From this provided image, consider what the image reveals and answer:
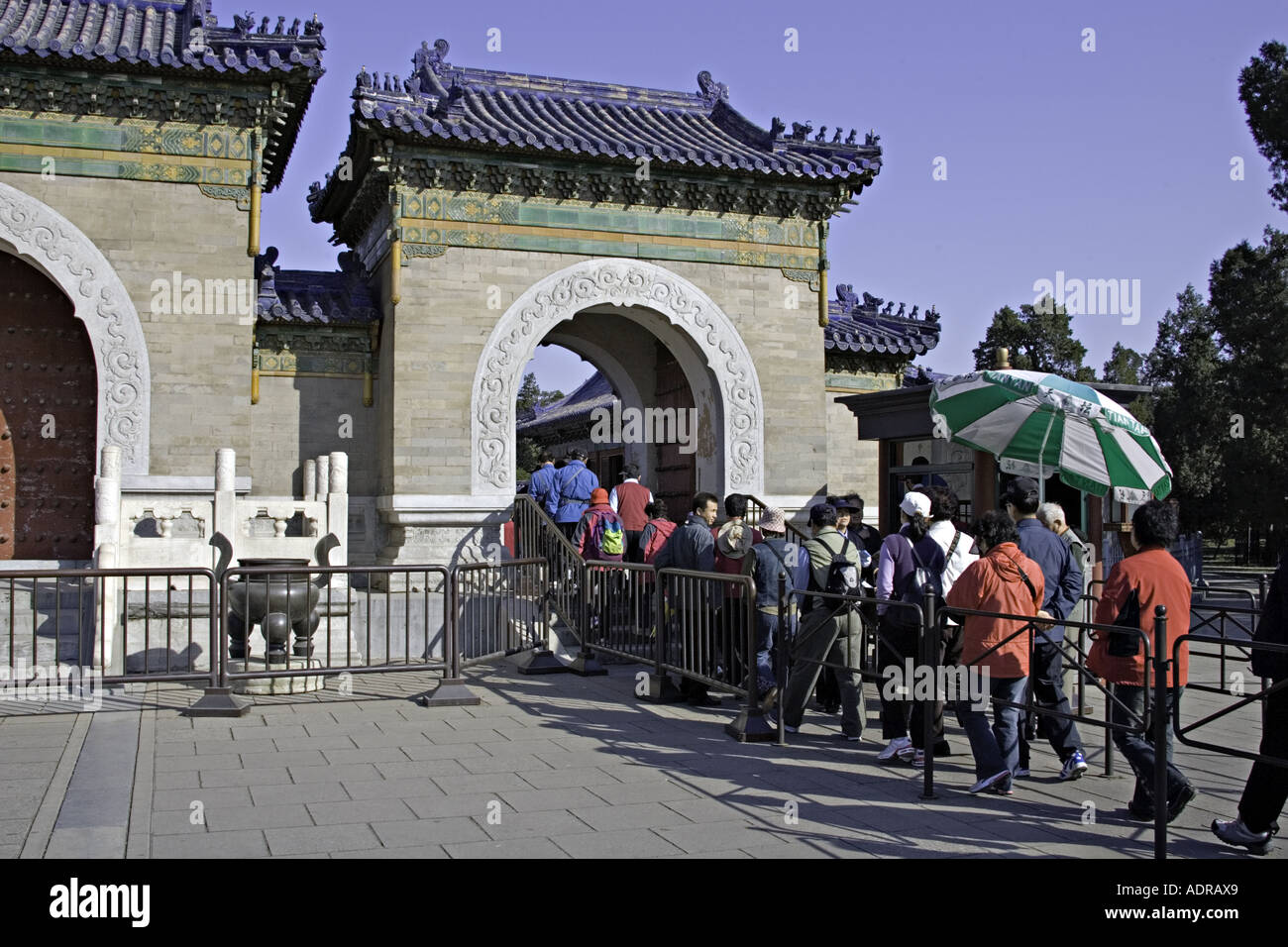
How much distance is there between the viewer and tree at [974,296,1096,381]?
32812 mm

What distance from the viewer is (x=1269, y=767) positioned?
5.14 m

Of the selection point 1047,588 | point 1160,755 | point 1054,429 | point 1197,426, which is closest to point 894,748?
point 1047,588

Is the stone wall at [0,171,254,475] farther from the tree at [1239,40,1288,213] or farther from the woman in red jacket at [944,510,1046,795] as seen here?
the tree at [1239,40,1288,213]

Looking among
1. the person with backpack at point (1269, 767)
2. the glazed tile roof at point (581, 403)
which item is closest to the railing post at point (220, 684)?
the person with backpack at point (1269, 767)

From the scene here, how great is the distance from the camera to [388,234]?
1425 centimetres

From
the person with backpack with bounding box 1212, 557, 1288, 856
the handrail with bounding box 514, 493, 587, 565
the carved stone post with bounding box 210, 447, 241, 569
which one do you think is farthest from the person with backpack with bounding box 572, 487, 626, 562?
the person with backpack with bounding box 1212, 557, 1288, 856

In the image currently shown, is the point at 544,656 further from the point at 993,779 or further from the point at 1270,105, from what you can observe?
the point at 1270,105

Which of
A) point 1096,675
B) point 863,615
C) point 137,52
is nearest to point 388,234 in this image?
point 137,52

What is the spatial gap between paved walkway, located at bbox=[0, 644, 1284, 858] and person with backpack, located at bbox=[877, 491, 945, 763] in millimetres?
261

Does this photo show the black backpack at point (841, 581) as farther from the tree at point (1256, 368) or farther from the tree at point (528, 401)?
the tree at point (528, 401)

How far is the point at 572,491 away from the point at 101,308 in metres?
5.45

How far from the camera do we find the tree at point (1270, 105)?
66.1ft

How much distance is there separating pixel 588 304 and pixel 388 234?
2.59 metres

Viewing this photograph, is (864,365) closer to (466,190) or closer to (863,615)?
(466,190)
